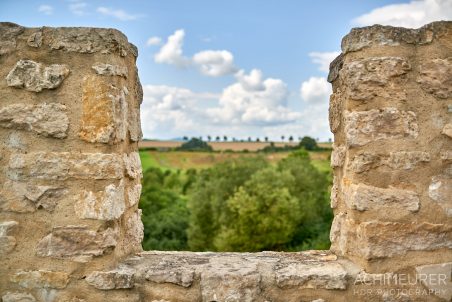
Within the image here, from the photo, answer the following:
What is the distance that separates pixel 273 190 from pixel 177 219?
28.2ft

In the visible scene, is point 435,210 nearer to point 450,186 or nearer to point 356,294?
point 450,186

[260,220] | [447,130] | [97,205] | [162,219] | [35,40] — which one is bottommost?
[162,219]

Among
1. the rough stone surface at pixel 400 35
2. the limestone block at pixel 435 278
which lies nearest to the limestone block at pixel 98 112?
the rough stone surface at pixel 400 35

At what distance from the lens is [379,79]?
2762 mm

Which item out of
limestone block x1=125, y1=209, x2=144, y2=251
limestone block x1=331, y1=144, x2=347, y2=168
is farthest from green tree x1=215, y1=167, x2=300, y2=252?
limestone block x1=331, y1=144, x2=347, y2=168

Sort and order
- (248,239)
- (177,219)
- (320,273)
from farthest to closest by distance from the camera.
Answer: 1. (177,219)
2. (248,239)
3. (320,273)

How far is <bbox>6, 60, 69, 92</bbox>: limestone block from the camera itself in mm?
2811

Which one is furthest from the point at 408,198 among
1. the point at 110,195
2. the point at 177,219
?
the point at 177,219

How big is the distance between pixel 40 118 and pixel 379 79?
2.14 m

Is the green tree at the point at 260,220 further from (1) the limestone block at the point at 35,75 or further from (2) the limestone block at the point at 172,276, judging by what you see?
(1) the limestone block at the point at 35,75

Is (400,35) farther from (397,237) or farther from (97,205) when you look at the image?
(97,205)

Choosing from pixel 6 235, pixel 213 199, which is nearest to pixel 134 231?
pixel 6 235

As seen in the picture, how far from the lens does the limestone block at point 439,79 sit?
2762 mm

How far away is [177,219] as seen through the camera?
25734 mm
